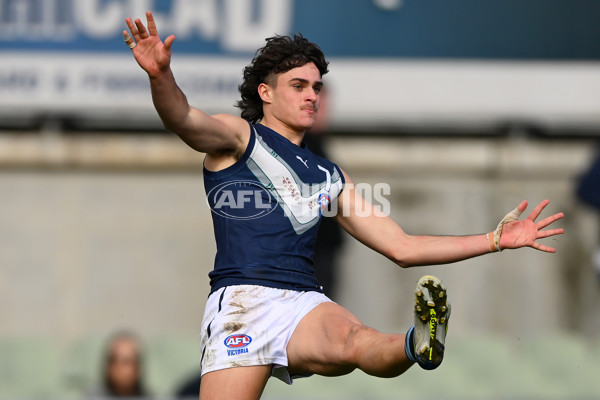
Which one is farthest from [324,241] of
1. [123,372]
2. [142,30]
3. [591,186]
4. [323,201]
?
[142,30]

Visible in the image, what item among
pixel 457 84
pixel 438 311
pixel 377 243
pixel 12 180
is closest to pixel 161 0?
pixel 12 180

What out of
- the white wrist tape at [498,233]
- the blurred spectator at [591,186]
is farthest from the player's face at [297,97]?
the blurred spectator at [591,186]

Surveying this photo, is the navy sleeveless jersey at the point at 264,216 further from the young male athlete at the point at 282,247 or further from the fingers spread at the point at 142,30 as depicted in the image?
the fingers spread at the point at 142,30

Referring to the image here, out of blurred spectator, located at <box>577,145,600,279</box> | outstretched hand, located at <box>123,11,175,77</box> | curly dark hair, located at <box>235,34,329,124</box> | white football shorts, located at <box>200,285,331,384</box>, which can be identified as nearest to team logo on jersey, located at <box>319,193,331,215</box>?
white football shorts, located at <box>200,285,331,384</box>

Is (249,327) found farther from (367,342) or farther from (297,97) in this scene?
(297,97)

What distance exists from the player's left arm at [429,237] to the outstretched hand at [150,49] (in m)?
1.36

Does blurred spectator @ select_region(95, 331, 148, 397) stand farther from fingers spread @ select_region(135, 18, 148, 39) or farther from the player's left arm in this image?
fingers spread @ select_region(135, 18, 148, 39)

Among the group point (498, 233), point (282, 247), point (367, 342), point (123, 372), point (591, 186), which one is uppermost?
point (498, 233)

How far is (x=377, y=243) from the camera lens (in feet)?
18.0

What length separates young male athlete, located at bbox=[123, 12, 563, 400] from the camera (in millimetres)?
4734

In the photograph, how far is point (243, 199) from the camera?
5105mm

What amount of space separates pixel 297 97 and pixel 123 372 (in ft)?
12.8

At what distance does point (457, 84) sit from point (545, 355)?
3136 millimetres

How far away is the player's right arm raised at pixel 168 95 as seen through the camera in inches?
184
